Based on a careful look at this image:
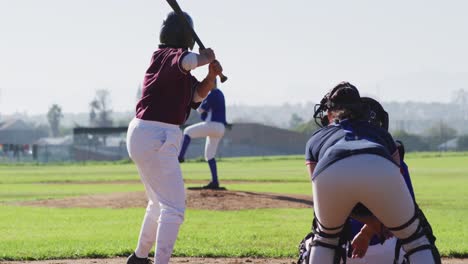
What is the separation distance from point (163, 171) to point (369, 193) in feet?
7.81

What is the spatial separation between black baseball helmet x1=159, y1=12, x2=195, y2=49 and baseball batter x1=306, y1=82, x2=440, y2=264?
2.01m

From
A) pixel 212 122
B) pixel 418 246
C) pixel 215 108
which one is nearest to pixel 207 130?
pixel 212 122

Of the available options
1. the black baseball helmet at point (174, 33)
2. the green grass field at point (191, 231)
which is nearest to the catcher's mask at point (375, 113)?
the black baseball helmet at point (174, 33)

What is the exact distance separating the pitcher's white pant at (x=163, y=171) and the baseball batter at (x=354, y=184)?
1.62m

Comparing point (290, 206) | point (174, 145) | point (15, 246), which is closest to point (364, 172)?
point (174, 145)

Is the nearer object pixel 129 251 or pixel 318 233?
pixel 318 233

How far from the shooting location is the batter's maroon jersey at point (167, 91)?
25.1ft

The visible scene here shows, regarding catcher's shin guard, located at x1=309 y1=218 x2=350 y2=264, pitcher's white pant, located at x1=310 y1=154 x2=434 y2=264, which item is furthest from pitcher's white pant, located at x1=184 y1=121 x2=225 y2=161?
pitcher's white pant, located at x1=310 y1=154 x2=434 y2=264

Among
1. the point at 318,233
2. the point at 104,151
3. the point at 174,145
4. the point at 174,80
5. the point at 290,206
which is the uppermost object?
the point at 174,80

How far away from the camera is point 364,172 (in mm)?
5824

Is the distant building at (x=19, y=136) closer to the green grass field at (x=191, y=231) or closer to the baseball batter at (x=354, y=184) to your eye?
the green grass field at (x=191, y=231)

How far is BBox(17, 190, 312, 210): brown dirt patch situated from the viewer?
16.0 meters

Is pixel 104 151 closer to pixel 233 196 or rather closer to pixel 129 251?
pixel 233 196

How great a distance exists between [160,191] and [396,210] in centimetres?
249
